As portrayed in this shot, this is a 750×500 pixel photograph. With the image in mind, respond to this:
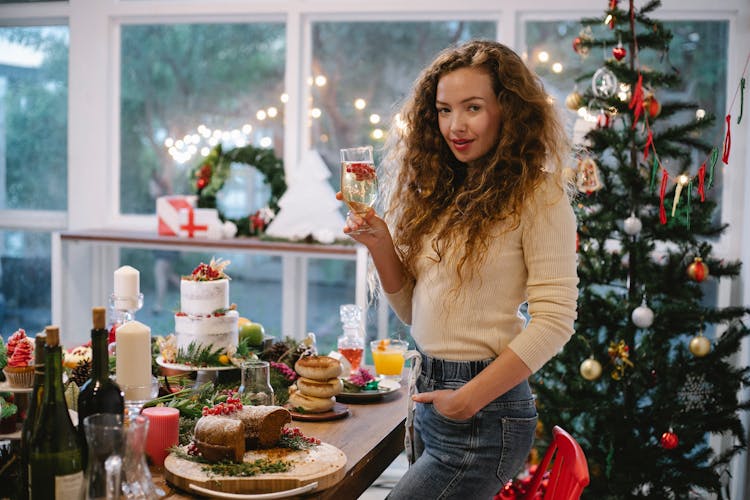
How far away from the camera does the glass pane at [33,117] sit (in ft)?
15.7

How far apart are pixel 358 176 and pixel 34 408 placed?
2.49 ft

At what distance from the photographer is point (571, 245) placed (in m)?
1.68

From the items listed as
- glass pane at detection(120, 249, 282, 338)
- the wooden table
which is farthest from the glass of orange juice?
glass pane at detection(120, 249, 282, 338)

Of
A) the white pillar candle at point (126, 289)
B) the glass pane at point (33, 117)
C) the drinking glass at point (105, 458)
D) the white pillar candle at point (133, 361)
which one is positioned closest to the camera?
the drinking glass at point (105, 458)

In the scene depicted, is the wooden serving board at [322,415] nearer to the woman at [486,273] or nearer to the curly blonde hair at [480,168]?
the woman at [486,273]

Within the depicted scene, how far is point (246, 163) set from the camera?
4.33 m

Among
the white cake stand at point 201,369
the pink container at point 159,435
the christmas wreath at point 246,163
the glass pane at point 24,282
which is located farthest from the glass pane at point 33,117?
the pink container at point 159,435

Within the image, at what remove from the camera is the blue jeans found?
5.54 ft

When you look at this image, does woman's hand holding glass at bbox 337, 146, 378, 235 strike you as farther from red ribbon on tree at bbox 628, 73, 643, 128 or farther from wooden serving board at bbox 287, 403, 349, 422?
red ribbon on tree at bbox 628, 73, 643, 128

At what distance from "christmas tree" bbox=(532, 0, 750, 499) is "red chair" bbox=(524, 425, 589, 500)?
124cm

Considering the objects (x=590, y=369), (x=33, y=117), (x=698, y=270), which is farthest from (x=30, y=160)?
(x=698, y=270)

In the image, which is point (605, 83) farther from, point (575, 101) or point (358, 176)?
point (358, 176)

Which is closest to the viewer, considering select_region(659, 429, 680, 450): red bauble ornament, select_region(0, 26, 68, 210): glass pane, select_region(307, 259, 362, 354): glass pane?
select_region(659, 429, 680, 450): red bauble ornament

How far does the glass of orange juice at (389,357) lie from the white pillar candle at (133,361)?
31.2 inches
